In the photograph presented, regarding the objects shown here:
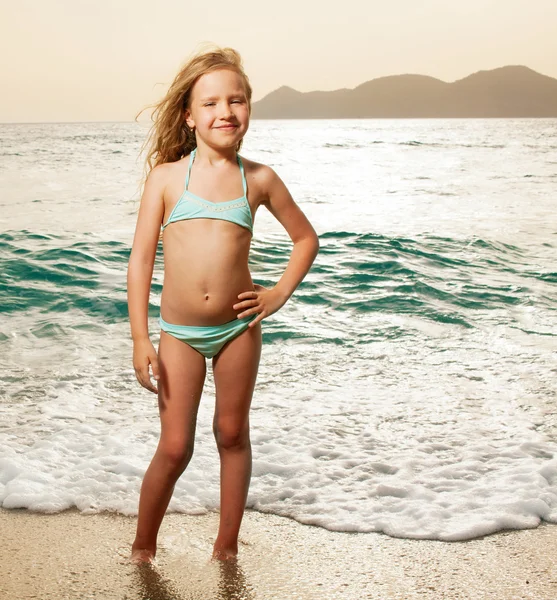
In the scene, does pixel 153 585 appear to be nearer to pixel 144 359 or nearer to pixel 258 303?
pixel 144 359

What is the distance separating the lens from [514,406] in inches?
176

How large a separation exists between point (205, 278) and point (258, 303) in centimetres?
20

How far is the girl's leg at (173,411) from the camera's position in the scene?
91.9 inches

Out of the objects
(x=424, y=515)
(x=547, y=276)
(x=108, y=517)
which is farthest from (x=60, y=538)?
(x=547, y=276)

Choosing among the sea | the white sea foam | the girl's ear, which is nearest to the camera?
the girl's ear

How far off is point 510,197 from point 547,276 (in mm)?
8944

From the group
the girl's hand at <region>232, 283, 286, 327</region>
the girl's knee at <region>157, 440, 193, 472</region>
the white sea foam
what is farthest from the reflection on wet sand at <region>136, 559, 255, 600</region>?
the girl's hand at <region>232, 283, 286, 327</region>

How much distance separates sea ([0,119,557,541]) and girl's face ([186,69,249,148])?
1646mm

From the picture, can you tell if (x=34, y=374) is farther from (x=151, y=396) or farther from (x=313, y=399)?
(x=313, y=399)

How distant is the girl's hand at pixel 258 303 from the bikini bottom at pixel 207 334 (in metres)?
0.05

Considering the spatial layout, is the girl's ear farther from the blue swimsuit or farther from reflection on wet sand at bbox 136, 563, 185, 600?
reflection on wet sand at bbox 136, 563, 185, 600

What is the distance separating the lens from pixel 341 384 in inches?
196

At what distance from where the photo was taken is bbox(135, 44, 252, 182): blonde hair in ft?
7.84

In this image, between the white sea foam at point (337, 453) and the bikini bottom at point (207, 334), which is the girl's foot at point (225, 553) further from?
the bikini bottom at point (207, 334)
